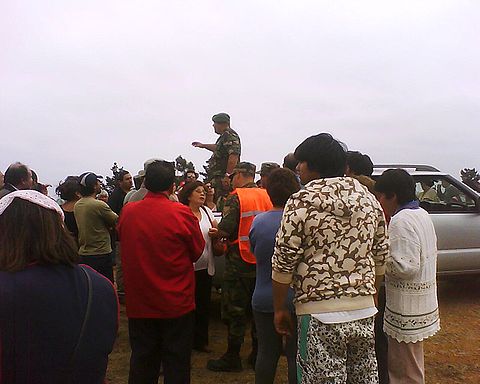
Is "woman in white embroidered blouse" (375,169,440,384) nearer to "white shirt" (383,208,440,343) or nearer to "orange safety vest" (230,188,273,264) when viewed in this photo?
"white shirt" (383,208,440,343)

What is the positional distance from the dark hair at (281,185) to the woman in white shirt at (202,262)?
135 centimetres

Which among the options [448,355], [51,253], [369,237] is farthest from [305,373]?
[448,355]

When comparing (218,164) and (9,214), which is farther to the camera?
(218,164)

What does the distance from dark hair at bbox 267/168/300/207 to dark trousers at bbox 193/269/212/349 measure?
1.75 meters

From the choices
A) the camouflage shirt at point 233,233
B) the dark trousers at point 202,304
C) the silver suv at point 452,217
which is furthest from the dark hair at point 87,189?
the silver suv at point 452,217

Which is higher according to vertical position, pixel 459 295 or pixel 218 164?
pixel 218 164

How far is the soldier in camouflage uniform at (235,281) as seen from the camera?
4.47 metres

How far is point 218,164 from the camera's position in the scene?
6.74 m

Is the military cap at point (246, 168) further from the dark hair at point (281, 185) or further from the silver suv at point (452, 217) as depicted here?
the silver suv at point (452, 217)

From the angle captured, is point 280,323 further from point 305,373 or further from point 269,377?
point 269,377

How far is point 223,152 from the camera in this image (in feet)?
21.8

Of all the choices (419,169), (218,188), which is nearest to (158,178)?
(218,188)

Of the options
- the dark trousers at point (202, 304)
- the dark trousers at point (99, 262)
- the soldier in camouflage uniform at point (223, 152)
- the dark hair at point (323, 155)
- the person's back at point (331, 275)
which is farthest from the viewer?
the soldier in camouflage uniform at point (223, 152)

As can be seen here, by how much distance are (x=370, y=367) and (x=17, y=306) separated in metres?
1.87
